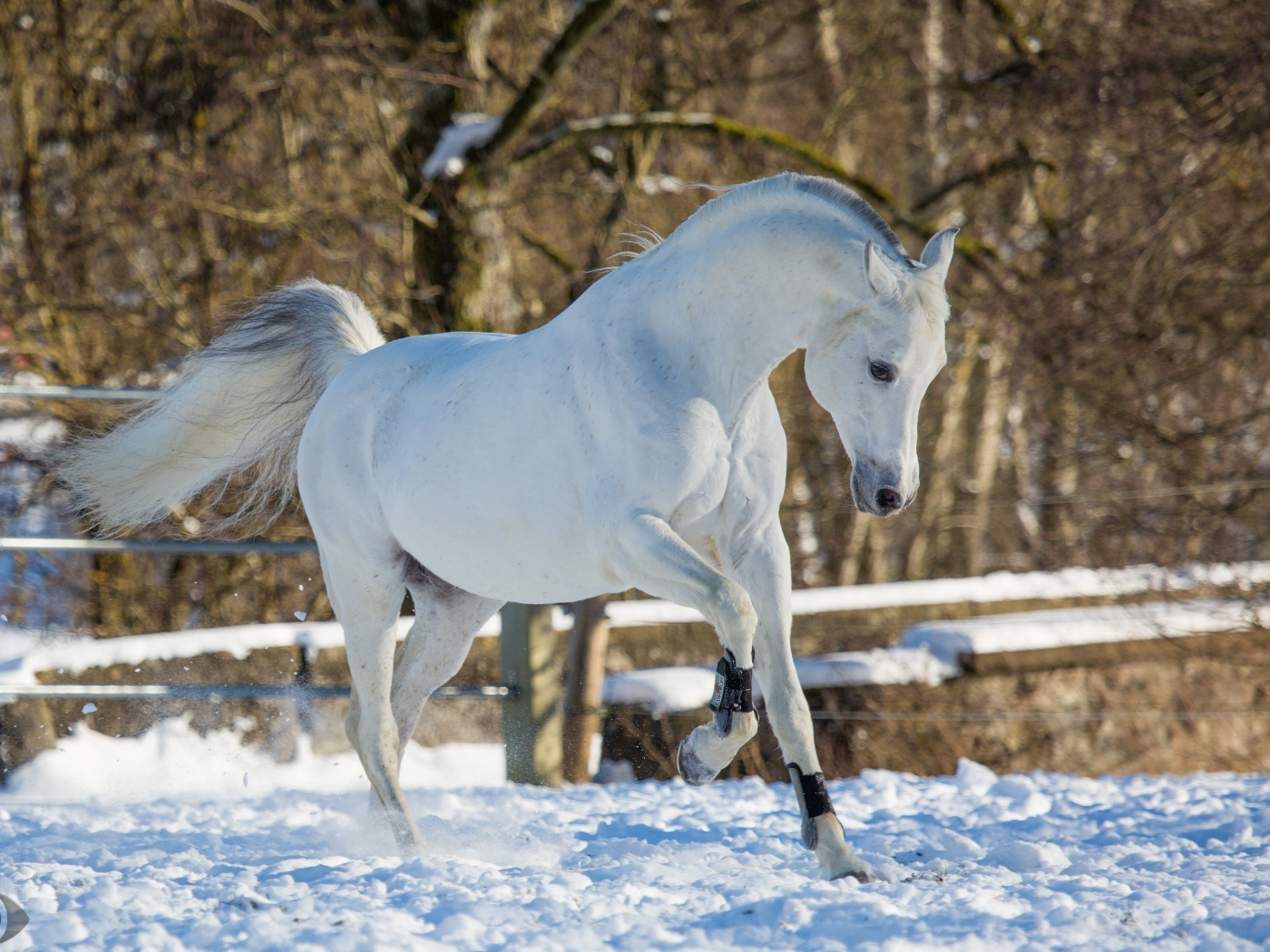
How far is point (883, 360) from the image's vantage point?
8.41 ft

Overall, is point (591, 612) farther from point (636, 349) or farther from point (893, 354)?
point (893, 354)

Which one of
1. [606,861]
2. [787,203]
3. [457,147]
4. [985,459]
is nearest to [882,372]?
[787,203]

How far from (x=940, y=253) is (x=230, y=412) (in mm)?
2351

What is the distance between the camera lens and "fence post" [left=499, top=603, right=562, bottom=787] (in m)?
4.88

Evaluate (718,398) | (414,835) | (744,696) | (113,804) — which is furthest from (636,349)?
(113,804)

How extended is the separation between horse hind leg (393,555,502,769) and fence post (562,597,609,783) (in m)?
1.56

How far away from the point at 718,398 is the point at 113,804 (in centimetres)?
255

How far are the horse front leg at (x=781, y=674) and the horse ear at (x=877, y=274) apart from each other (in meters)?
0.60

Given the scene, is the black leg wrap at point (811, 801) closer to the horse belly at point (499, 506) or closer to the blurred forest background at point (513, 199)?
the horse belly at point (499, 506)

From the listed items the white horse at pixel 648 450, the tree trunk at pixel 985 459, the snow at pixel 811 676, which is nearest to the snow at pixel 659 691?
the snow at pixel 811 676

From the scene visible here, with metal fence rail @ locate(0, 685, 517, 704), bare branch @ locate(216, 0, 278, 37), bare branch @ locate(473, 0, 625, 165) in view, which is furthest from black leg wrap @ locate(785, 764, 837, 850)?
bare branch @ locate(216, 0, 278, 37)

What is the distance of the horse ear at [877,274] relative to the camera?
8.30 feet

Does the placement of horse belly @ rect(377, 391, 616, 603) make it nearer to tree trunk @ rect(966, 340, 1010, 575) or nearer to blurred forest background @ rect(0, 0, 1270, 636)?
blurred forest background @ rect(0, 0, 1270, 636)

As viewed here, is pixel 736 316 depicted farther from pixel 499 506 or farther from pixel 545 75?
pixel 545 75
